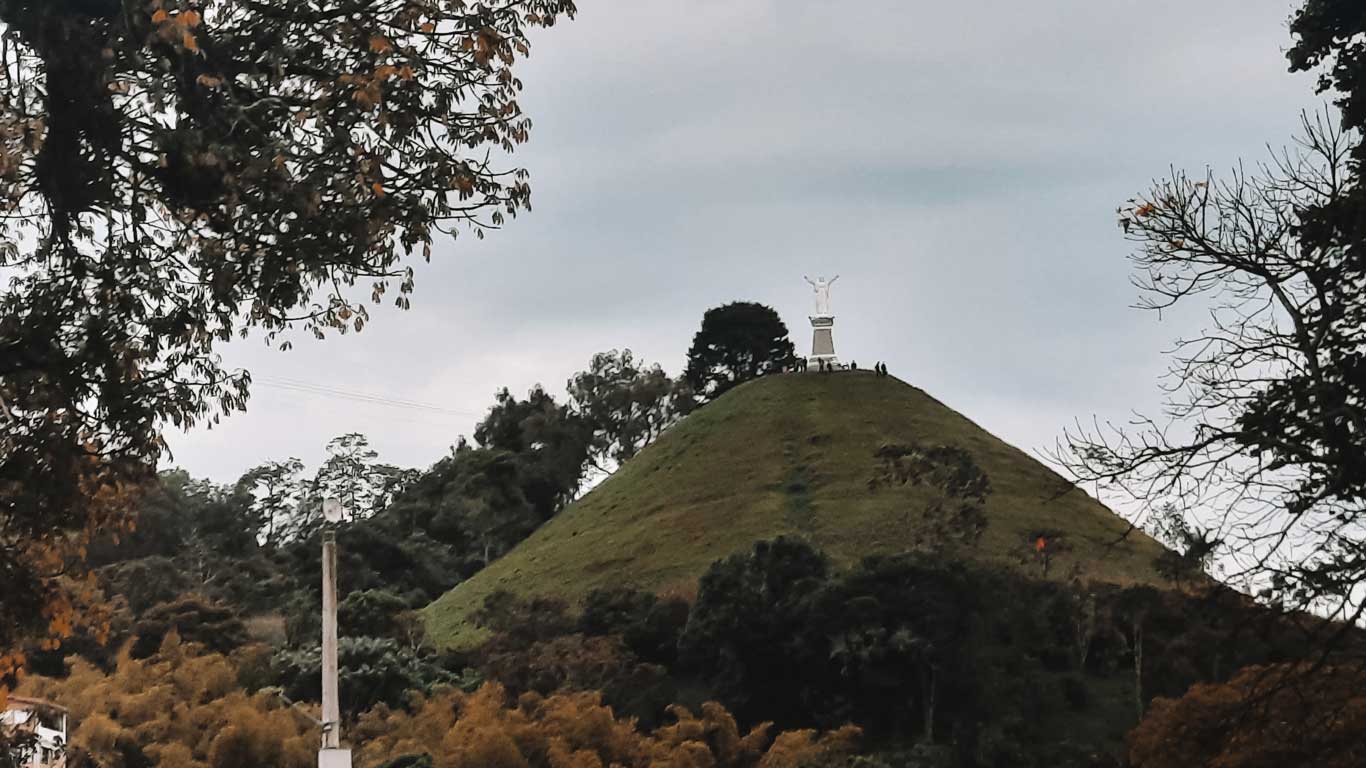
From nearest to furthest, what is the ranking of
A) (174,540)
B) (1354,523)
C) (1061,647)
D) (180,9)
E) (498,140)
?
(180,9) < (498,140) < (1354,523) < (1061,647) < (174,540)

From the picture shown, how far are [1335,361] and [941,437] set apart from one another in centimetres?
5809

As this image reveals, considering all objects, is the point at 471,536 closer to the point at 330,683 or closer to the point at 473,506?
the point at 473,506

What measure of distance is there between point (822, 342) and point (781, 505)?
74.8 feet

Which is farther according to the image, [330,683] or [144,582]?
[144,582]

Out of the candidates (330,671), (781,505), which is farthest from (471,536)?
(330,671)

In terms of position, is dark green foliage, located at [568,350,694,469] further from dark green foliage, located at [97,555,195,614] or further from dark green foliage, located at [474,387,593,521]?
dark green foliage, located at [97,555,195,614]

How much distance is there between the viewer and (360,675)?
34375mm

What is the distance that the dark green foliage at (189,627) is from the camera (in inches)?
1527

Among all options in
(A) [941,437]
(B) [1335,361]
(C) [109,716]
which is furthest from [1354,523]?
(A) [941,437]

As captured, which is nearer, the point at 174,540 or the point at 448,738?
the point at 448,738

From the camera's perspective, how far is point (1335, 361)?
10.7m

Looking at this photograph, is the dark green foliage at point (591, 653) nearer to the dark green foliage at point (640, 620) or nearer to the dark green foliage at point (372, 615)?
the dark green foliage at point (640, 620)

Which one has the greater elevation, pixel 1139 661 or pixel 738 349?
pixel 738 349

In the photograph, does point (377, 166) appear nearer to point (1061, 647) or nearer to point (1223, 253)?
point (1223, 253)
